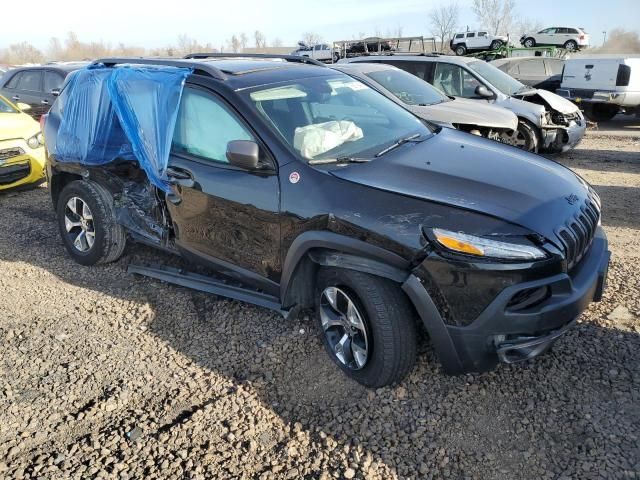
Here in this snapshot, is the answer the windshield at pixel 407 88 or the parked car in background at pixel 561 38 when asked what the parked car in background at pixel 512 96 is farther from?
the parked car in background at pixel 561 38

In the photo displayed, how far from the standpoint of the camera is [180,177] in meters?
3.57

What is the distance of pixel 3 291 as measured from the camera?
14.0 feet

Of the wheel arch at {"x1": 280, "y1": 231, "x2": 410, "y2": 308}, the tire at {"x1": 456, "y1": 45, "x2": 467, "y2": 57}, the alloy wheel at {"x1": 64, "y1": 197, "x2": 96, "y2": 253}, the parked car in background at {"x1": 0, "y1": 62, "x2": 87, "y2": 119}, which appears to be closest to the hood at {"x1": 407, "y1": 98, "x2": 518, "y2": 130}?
the alloy wheel at {"x1": 64, "y1": 197, "x2": 96, "y2": 253}

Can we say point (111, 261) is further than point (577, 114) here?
No

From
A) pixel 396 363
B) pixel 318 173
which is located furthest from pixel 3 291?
pixel 396 363

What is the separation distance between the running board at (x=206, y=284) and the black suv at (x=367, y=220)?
0.02m

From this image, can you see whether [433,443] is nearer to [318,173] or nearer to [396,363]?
[396,363]

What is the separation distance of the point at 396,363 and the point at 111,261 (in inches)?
117

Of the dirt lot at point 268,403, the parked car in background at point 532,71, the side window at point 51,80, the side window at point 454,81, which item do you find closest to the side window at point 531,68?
the parked car in background at point 532,71

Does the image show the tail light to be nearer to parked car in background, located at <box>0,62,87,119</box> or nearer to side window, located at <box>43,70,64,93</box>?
parked car in background, located at <box>0,62,87,119</box>

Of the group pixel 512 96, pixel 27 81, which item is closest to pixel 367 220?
pixel 512 96

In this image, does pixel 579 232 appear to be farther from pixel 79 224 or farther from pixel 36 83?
pixel 36 83

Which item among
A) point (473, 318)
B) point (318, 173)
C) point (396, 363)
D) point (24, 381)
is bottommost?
point (24, 381)

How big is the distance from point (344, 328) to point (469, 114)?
538 cm
